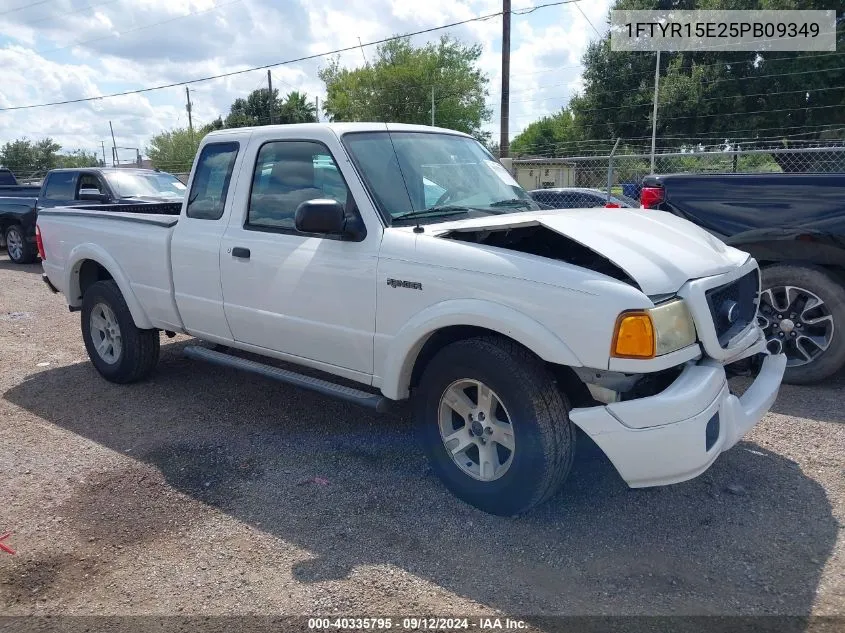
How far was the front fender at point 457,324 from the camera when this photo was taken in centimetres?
316

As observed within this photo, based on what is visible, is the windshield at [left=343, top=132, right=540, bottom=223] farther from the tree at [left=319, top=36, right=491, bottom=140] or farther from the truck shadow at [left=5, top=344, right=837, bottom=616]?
the tree at [left=319, top=36, right=491, bottom=140]

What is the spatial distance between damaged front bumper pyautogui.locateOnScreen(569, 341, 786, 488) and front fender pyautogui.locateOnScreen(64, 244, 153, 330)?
3682 millimetres

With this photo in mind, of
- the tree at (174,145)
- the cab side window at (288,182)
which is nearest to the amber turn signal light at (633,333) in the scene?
the cab side window at (288,182)

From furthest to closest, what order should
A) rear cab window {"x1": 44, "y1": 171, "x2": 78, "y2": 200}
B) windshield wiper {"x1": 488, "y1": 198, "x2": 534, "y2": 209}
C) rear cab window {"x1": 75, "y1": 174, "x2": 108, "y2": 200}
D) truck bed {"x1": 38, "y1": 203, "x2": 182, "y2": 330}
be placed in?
rear cab window {"x1": 44, "y1": 171, "x2": 78, "y2": 200} → rear cab window {"x1": 75, "y1": 174, "x2": 108, "y2": 200} → truck bed {"x1": 38, "y1": 203, "x2": 182, "y2": 330} → windshield wiper {"x1": 488, "y1": 198, "x2": 534, "y2": 209}

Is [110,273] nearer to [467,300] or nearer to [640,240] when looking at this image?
[467,300]

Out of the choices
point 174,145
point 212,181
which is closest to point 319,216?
point 212,181

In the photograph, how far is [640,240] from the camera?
347cm

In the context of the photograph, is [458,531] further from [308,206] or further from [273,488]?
[308,206]

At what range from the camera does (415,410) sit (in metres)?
3.81

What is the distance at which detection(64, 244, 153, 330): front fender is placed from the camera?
545 cm

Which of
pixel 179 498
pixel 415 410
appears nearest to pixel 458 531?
pixel 415 410

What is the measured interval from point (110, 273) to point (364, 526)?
3336 millimetres

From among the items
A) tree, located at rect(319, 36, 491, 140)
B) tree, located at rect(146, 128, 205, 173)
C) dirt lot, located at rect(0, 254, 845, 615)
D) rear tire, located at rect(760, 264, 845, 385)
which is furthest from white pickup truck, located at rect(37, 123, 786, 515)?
tree, located at rect(146, 128, 205, 173)

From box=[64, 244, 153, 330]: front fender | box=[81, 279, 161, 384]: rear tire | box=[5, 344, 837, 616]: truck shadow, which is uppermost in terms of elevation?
box=[64, 244, 153, 330]: front fender
